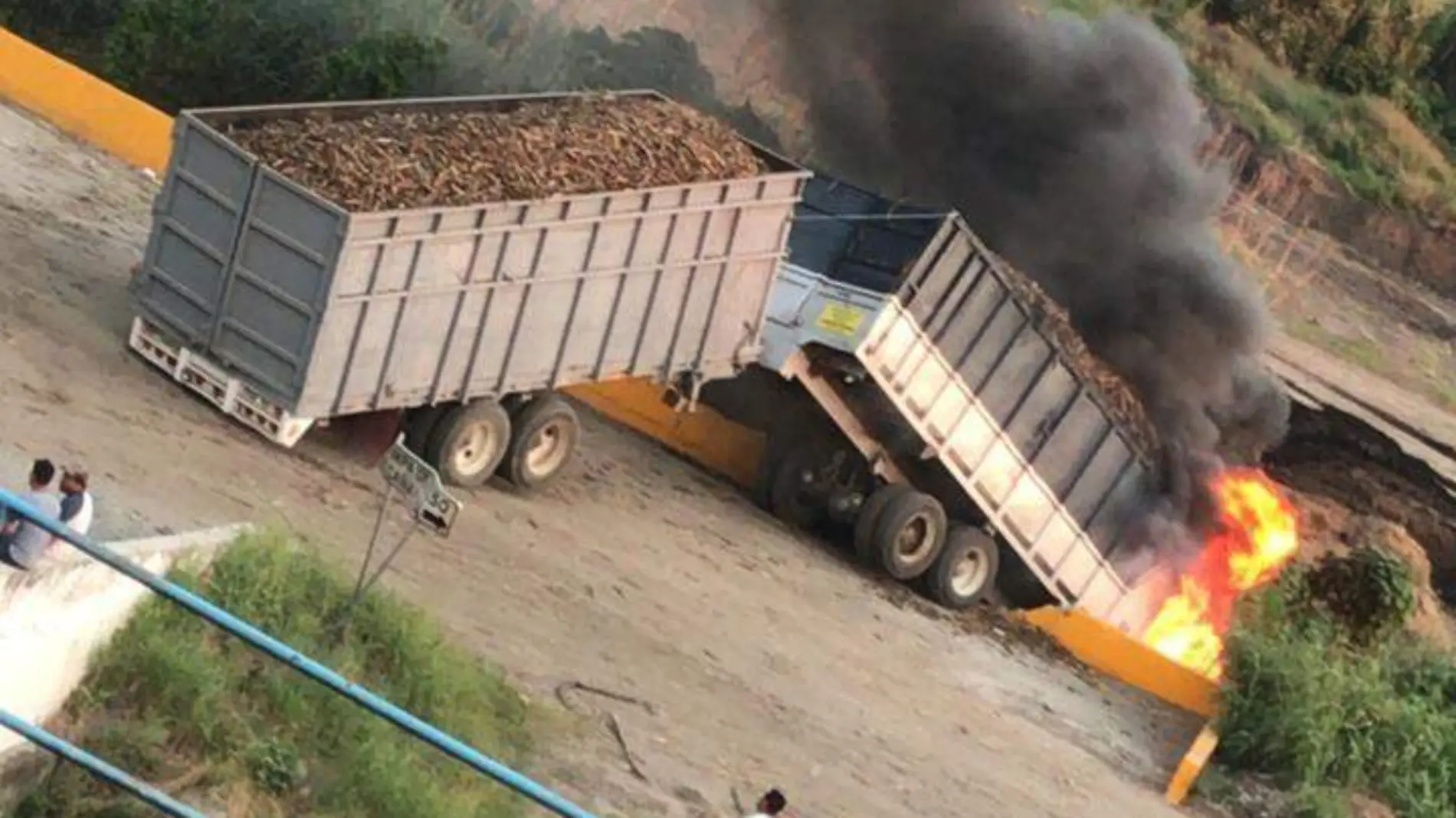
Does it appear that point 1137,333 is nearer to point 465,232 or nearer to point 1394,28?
point 465,232

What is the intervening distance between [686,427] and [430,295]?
5.28 metres

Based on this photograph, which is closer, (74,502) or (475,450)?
(74,502)

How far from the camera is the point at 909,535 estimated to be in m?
20.0

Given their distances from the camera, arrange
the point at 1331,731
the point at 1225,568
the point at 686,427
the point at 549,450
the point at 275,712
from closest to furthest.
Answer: the point at 275,712
the point at 1331,731
the point at 549,450
the point at 686,427
the point at 1225,568

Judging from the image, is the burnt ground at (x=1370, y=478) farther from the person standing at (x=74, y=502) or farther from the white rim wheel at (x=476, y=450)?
the person standing at (x=74, y=502)

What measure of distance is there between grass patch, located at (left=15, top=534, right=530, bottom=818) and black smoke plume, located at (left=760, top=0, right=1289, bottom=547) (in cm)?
999

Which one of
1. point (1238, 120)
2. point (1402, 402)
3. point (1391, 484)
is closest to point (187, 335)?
point (1391, 484)

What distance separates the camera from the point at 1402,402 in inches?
1235

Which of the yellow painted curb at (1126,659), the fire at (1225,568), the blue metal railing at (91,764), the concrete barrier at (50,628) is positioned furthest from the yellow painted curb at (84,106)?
the blue metal railing at (91,764)

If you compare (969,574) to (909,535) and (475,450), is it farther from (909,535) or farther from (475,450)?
(475,450)

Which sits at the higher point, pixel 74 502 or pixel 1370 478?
A: pixel 74 502

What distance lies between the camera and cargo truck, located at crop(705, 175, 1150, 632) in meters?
19.0

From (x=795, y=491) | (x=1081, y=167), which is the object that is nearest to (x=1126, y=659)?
(x=795, y=491)

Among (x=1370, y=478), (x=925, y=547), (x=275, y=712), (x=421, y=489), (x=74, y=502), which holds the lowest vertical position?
(x=925, y=547)
